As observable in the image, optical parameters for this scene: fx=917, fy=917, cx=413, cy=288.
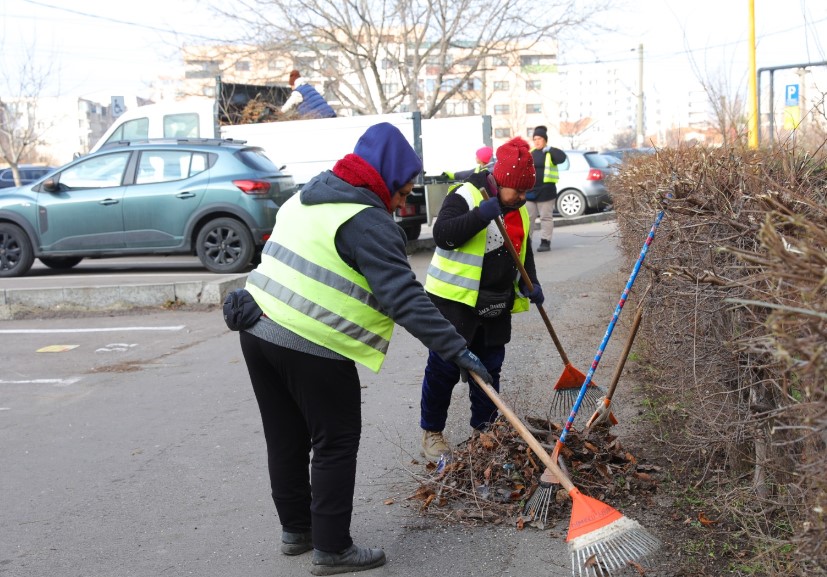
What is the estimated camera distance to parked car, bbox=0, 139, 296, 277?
11.4 m

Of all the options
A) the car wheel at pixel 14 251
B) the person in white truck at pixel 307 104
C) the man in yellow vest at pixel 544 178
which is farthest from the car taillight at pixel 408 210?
the car wheel at pixel 14 251

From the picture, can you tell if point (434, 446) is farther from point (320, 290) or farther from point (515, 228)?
point (320, 290)

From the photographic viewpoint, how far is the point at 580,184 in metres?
20.5

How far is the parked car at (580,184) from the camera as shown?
803 inches

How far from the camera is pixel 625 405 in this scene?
5.57m

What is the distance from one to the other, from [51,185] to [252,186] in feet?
8.80

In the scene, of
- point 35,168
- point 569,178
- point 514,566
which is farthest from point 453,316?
point 35,168

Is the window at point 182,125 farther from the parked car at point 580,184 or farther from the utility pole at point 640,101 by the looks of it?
the utility pole at point 640,101

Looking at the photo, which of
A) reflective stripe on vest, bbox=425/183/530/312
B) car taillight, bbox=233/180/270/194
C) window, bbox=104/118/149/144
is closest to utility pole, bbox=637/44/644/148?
window, bbox=104/118/149/144

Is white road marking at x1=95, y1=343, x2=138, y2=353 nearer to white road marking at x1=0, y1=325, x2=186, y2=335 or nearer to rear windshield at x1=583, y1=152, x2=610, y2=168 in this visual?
white road marking at x1=0, y1=325, x2=186, y2=335

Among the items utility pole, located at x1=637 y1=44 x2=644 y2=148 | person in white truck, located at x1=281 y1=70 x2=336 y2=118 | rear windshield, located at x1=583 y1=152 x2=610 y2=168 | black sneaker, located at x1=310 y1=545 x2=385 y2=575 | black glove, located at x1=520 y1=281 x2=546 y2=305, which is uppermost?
utility pole, located at x1=637 y1=44 x2=644 y2=148

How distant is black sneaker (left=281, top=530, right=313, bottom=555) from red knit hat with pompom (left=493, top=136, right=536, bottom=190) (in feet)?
6.33

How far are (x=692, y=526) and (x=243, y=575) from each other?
182 cm

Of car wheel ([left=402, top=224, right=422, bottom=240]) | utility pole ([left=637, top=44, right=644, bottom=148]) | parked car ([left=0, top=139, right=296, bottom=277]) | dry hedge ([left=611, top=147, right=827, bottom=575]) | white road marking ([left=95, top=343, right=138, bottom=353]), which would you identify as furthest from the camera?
utility pole ([left=637, top=44, right=644, bottom=148])
